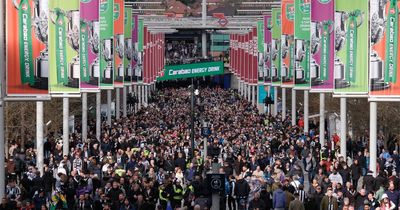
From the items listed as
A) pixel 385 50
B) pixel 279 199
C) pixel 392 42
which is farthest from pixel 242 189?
pixel 392 42

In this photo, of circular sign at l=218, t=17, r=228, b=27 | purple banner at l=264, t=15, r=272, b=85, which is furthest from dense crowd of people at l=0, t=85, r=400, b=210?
circular sign at l=218, t=17, r=228, b=27

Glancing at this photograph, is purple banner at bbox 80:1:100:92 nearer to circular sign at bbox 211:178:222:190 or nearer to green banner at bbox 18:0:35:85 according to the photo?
green banner at bbox 18:0:35:85

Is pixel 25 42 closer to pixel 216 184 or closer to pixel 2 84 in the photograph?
pixel 2 84

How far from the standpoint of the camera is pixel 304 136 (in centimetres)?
4991

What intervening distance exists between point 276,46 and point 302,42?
1298 centimetres

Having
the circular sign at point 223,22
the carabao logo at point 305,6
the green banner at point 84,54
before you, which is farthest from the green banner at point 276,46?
the circular sign at point 223,22

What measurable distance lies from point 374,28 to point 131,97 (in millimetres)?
52255

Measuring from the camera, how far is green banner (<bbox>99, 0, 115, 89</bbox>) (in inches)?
1684

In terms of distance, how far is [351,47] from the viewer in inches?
1298

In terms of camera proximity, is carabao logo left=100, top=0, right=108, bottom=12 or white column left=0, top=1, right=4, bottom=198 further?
carabao logo left=100, top=0, right=108, bottom=12

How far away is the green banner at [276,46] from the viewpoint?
54344mm

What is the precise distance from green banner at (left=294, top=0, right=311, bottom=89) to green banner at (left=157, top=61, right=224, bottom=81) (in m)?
50.3

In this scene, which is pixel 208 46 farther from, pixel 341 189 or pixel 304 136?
pixel 341 189

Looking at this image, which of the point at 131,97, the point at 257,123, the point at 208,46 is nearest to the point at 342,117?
the point at 257,123
